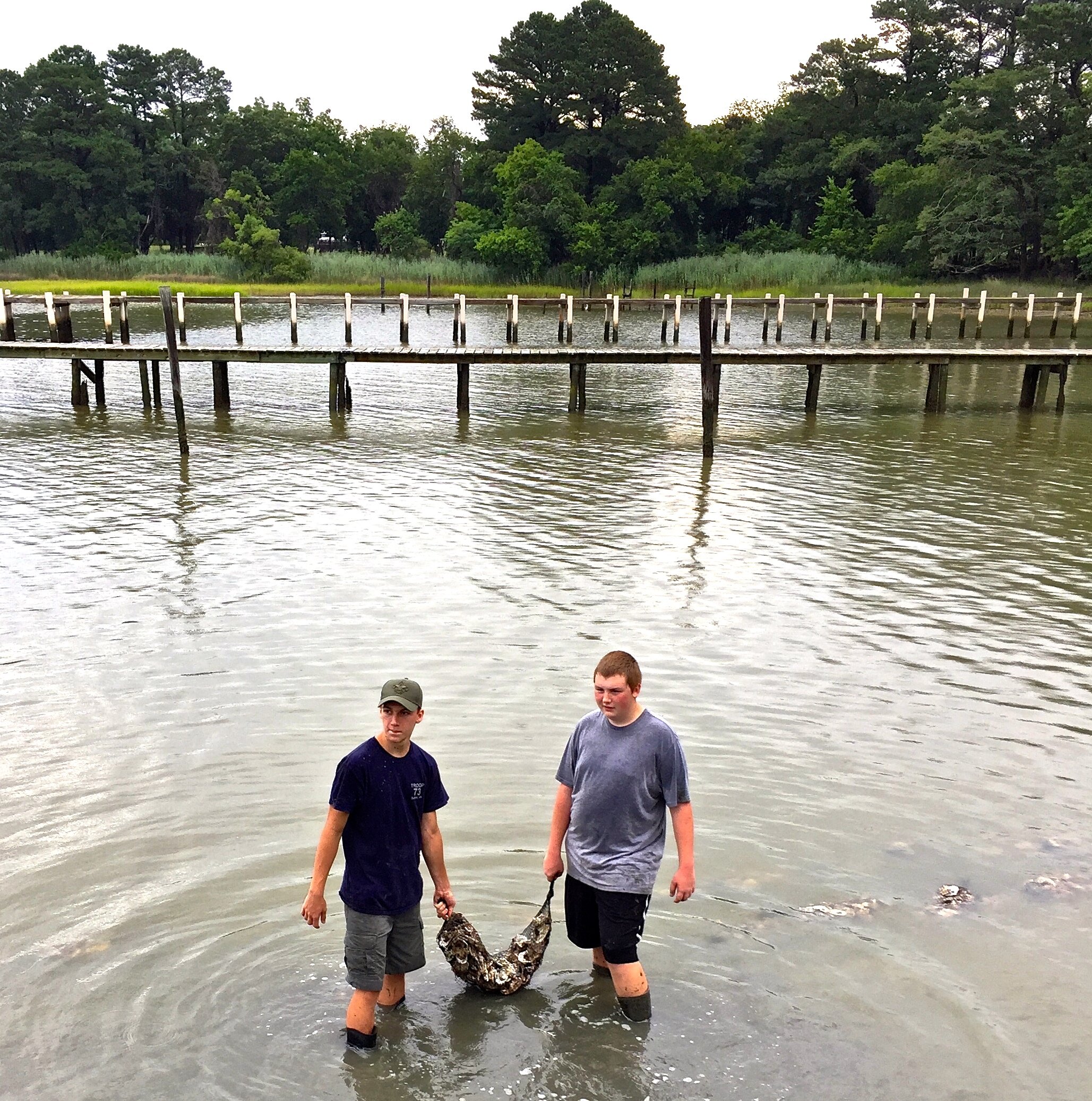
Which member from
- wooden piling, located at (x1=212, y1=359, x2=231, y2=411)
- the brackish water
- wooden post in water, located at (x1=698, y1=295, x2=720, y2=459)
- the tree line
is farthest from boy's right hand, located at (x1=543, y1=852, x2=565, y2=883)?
the tree line

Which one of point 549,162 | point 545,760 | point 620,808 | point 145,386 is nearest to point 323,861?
point 620,808

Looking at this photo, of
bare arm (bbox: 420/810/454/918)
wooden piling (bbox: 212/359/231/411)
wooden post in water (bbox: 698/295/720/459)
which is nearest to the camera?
bare arm (bbox: 420/810/454/918)

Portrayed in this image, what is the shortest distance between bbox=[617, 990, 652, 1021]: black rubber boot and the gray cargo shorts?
35.6 inches

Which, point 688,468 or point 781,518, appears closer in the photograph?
point 781,518

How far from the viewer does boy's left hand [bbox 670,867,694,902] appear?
15.3 ft

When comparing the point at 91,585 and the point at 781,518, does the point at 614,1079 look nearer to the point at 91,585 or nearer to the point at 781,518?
the point at 91,585

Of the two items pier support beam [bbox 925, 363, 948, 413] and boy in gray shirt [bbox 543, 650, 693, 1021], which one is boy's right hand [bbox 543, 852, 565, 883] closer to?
boy in gray shirt [bbox 543, 650, 693, 1021]

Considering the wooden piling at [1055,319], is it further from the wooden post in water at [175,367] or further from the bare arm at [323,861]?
the bare arm at [323,861]

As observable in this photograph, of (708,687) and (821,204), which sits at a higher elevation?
(821,204)

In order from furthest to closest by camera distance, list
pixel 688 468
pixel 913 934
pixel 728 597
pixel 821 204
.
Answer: pixel 821 204
pixel 688 468
pixel 728 597
pixel 913 934

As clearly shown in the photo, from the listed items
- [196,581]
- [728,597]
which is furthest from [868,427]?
[196,581]

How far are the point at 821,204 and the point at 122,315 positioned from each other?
2245 inches

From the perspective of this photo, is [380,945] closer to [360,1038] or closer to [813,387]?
[360,1038]

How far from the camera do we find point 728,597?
11875 mm
